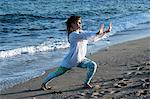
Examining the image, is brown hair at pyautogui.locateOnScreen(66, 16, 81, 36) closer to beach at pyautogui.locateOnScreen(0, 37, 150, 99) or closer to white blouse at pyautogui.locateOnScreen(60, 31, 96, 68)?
white blouse at pyautogui.locateOnScreen(60, 31, 96, 68)

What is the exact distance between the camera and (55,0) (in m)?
47.9

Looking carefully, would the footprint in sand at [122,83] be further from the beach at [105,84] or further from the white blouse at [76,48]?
the white blouse at [76,48]

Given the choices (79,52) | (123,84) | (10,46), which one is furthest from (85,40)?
(10,46)

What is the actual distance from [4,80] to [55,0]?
129 ft

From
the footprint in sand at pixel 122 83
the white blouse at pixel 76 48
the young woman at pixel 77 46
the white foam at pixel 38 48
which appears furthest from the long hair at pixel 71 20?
the white foam at pixel 38 48

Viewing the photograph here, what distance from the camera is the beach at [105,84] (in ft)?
23.4

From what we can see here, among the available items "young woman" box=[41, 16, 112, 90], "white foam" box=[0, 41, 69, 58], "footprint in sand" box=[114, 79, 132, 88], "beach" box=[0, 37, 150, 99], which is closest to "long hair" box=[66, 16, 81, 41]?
"young woman" box=[41, 16, 112, 90]

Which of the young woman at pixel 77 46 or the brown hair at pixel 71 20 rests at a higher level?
the brown hair at pixel 71 20

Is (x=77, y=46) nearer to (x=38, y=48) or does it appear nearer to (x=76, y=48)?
(x=76, y=48)

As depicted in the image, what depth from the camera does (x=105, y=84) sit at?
7883mm

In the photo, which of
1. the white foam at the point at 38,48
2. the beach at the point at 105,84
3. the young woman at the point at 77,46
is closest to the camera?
the beach at the point at 105,84

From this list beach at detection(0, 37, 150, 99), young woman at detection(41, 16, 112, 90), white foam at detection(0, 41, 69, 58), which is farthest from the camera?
white foam at detection(0, 41, 69, 58)

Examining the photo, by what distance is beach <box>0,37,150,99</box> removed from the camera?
7.13 meters

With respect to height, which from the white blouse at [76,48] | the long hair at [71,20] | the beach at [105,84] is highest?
the long hair at [71,20]
